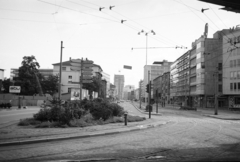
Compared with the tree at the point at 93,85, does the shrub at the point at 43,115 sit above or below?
below

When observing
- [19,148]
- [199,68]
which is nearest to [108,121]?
[19,148]

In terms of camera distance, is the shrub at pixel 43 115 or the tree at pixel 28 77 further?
the tree at pixel 28 77

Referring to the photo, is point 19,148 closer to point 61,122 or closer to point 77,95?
point 61,122

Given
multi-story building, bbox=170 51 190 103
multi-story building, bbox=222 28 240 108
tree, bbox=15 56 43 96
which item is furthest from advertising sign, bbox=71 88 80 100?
multi-story building, bbox=170 51 190 103

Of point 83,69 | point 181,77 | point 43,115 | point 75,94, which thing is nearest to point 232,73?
point 181,77

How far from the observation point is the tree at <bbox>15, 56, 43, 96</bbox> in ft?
219

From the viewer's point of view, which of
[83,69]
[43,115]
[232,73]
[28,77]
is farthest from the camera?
[28,77]

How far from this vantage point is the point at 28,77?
223 ft

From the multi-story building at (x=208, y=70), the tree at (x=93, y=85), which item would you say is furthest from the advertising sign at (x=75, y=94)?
the tree at (x=93, y=85)

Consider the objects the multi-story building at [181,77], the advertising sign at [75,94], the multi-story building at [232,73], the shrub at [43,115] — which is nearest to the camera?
the shrub at [43,115]

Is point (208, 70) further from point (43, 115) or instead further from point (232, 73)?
point (43, 115)

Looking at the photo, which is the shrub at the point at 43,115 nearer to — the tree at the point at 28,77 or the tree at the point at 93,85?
the tree at the point at 28,77

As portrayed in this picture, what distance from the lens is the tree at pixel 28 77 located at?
66688 mm

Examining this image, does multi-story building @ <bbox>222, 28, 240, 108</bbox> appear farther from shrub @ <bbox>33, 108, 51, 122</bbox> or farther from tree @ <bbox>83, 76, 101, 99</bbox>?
shrub @ <bbox>33, 108, 51, 122</bbox>
